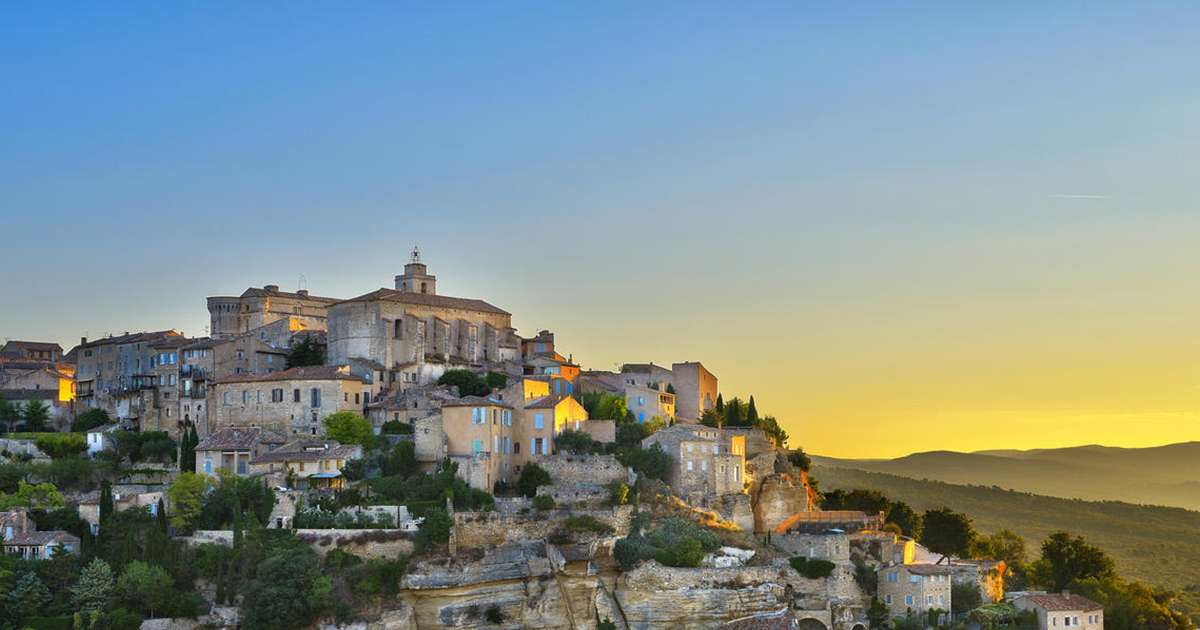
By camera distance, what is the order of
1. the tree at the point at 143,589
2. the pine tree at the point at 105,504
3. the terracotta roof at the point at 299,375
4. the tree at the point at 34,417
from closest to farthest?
the tree at the point at 143,589
the pine tree at the point at 105,504
the terracotta roof at the point at 299,375
the tree at the point at 34,417

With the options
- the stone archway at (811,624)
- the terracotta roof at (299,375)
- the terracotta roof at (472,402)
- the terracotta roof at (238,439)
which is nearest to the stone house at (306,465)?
the terracotta roof at (238,439)

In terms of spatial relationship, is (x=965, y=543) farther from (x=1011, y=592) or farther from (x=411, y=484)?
(x=411, y=484)

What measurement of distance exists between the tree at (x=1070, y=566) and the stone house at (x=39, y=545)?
4426 centimetres

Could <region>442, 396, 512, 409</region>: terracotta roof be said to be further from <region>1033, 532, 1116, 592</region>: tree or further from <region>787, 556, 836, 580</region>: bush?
<region>1033, 532, 1116, 592</region>: tree

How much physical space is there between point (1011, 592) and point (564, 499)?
2106cm

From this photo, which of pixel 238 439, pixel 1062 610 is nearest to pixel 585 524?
pixel 238 439

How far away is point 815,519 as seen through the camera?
63.1m

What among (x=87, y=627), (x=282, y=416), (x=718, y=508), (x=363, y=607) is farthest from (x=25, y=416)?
(x=718, y=508)

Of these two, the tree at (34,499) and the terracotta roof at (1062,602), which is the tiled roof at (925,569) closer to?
the terracotta roof at (1062,602)

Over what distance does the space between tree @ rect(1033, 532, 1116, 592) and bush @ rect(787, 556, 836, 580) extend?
14.7m

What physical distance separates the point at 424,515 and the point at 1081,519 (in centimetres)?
8141

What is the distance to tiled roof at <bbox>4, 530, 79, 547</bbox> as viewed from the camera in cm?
5375

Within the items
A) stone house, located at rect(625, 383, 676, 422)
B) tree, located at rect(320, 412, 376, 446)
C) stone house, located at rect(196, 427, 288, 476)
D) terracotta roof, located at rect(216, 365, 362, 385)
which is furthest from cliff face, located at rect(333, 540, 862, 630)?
terracotta roof, located at rect(216, 365, 362, 385)

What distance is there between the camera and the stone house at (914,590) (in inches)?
2228
